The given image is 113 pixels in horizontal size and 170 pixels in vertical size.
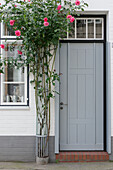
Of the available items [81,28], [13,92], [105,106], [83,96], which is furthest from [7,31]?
[105,106]

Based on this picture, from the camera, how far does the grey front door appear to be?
6168 millimetres

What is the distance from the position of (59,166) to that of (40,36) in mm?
2730

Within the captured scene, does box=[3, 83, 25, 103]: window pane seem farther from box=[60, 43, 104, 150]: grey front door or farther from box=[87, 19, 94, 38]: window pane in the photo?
box=[87, 19, 94, 38]: window pane

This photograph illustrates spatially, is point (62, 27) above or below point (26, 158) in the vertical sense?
above

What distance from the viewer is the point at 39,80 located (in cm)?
590

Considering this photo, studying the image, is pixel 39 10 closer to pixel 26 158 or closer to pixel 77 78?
pixel 77 78

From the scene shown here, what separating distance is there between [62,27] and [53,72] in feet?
3.16

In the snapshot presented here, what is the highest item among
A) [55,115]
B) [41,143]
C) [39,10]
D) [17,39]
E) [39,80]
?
[39,10]

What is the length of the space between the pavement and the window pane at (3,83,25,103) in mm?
1391

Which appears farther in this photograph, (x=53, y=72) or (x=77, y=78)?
(x=77, y=78)

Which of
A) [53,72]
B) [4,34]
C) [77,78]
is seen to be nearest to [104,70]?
[77,78]

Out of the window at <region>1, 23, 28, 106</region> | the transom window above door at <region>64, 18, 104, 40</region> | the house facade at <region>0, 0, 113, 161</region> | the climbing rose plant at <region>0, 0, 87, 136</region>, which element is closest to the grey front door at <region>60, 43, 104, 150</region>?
the house facade at <region>0, 0, 113, 161</region>

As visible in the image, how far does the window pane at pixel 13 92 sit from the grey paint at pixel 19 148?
0.84 m

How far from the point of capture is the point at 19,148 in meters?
5.91
